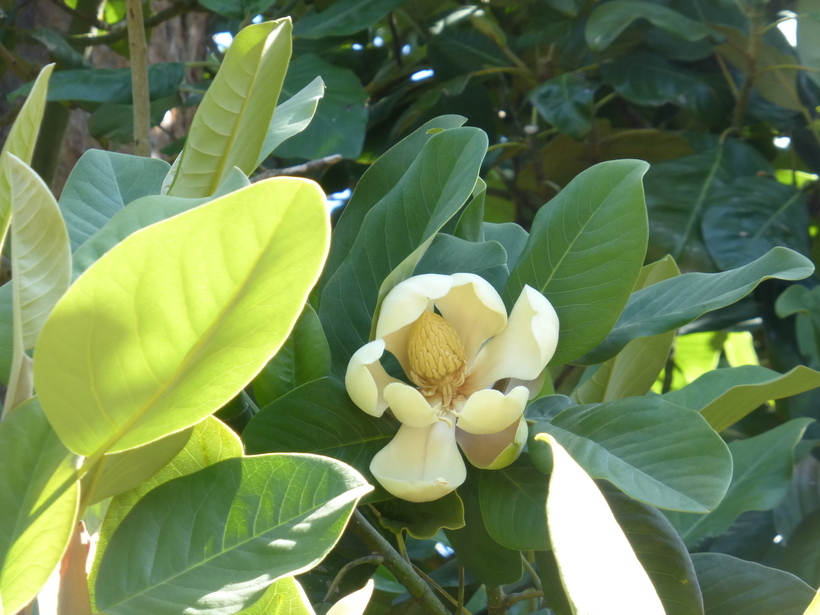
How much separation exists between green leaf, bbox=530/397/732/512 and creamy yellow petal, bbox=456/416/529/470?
10mm

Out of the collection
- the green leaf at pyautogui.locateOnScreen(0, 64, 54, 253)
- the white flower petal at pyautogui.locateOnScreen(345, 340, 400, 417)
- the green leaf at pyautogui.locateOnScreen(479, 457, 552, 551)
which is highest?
the green leaf at pyautogui.locateOnScreen(0, 64, 54, 253)

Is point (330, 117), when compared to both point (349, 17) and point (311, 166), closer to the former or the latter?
point (349, 17)

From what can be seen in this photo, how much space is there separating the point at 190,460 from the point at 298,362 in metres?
0.12

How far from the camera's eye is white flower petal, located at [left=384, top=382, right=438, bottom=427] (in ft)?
1.39

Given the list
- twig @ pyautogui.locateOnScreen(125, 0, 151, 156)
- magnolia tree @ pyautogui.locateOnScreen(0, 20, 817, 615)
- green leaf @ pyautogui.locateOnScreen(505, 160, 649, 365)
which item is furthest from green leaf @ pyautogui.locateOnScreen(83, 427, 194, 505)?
twig @ pyautogui.locateOnScreen(125, 0, 151, 156)

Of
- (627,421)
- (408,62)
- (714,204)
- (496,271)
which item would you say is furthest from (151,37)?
(627,421)

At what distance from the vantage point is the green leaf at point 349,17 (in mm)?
1378

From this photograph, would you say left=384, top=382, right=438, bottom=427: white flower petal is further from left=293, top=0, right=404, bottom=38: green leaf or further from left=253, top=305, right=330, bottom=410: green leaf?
left=293, top=0, right=404, bottom=38: green leaf

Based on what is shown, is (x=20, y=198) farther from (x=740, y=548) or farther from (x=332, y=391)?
(x=740, y=548)

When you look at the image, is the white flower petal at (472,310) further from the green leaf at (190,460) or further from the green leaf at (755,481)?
the green leaf at (755,481)

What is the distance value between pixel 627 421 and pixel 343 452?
164mm

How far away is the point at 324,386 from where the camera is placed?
0.44m

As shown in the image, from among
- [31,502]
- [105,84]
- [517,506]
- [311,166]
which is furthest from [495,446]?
[105,84]

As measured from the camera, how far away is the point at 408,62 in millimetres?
1724
